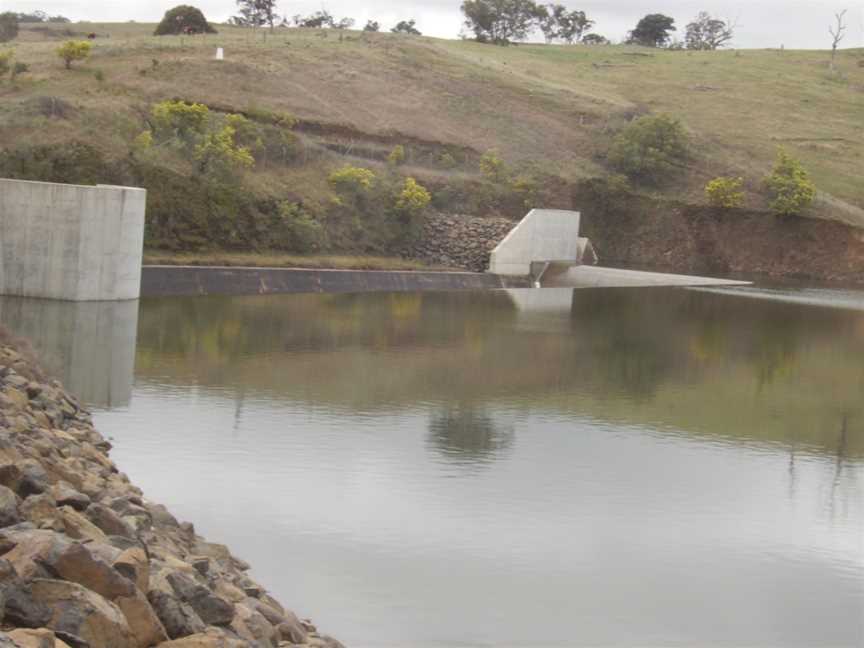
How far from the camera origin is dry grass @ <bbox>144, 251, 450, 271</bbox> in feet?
119

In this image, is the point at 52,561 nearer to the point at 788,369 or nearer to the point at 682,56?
the point at 788,369

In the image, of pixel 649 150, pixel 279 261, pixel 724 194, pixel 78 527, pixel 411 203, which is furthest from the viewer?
pixel 649 150

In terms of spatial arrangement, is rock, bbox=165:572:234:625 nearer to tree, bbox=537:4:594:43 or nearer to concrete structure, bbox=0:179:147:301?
concrete structure, bbox=0:179:147:301

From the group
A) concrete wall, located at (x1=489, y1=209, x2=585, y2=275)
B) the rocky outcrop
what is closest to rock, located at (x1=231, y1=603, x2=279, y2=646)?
concrete wall, located at (x1=489, y1=209, x2=585, y2=275)

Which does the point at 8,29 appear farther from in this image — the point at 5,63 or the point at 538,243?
the point at 538,243

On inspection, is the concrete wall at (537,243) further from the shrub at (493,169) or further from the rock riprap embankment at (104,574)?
the rock riprap embankment at (104,574)

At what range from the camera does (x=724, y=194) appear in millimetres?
56344

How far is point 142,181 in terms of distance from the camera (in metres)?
37.9

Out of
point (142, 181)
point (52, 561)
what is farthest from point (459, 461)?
point (142, 181)

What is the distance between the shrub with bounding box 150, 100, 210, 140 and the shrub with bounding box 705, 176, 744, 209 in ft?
77.3

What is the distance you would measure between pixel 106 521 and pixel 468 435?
10939 millimetres

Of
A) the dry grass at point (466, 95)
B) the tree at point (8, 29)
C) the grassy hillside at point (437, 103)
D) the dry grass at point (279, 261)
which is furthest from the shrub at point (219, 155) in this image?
the tree at point (8, 29)

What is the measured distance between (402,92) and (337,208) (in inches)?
676

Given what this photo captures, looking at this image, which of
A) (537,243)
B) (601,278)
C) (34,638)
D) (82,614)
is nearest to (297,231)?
(537,243)
